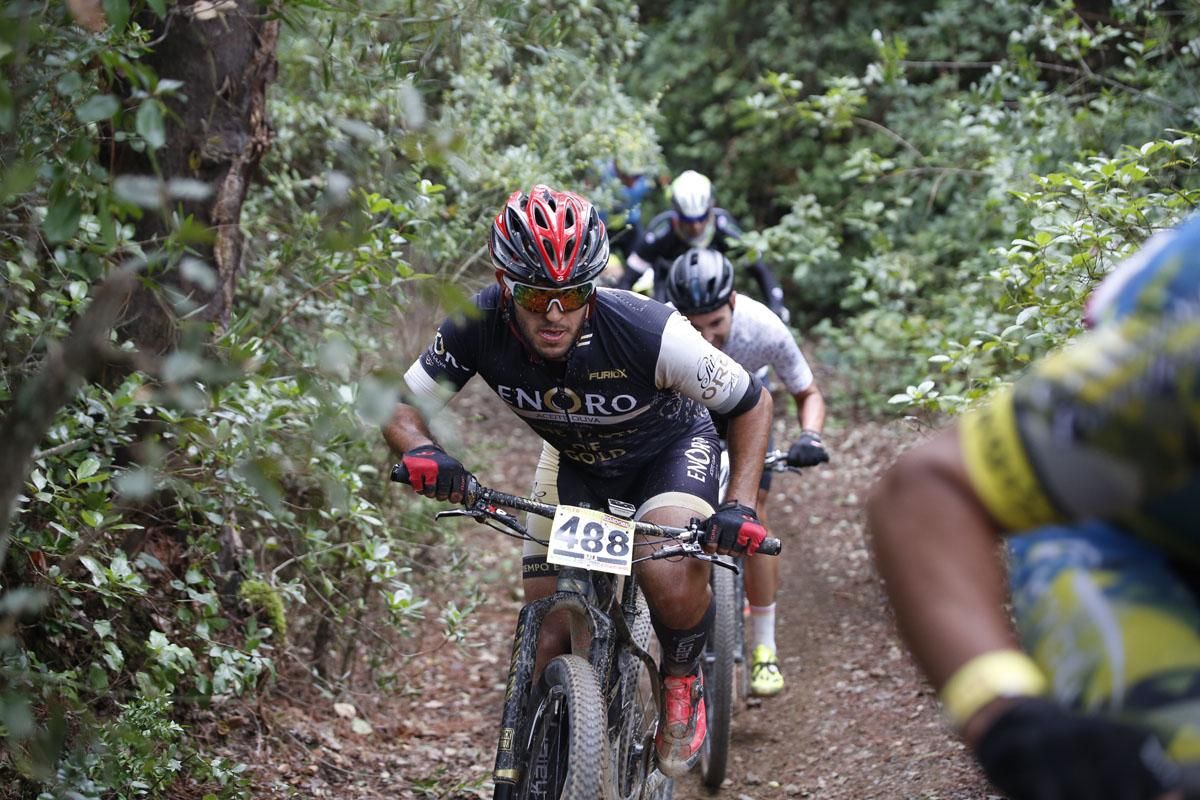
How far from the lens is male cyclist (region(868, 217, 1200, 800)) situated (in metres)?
1.43

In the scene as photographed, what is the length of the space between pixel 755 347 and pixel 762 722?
1995 millimetres

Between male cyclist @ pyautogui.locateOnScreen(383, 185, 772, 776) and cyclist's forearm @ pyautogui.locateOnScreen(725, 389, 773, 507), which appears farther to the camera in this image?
cyclist's forearm @ pyautogui.locateOnScreen(725, 389, 773, 507)

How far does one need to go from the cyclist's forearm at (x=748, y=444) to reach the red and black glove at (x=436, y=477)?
3.22ft

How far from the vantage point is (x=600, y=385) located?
413 cm

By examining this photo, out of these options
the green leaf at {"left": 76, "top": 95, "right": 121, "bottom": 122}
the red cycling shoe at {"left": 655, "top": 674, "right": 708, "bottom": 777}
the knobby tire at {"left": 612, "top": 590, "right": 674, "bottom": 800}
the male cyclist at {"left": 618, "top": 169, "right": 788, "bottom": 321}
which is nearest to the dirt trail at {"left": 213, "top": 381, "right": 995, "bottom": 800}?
the knobby tire at {"left": 612, "top": 590, "right": 674, "bottom": 800}

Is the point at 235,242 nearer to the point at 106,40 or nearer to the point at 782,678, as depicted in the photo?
the point at 106,40

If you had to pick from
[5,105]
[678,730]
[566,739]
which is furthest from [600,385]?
[5,105]

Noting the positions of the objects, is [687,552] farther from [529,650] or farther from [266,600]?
[266,600]

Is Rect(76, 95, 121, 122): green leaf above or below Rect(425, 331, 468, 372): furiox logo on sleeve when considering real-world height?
below

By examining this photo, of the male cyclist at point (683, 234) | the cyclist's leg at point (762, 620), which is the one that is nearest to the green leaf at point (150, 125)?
the cyclist's leg at point (762, 620)

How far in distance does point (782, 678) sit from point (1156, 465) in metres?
5.25

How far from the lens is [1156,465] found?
1491mm

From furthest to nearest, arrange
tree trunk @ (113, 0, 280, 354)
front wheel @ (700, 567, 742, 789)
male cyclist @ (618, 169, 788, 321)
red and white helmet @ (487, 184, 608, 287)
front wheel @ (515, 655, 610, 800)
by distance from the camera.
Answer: male cyclist @ (618, 169, 788, 321) < front wheel @ (700, 567, 742, 789) < tree trunk @ (113, 0, 280, 354) < red and white helmet @ (487, 184, 608, 287) < front wheel @ (515, 655, 610, 800)

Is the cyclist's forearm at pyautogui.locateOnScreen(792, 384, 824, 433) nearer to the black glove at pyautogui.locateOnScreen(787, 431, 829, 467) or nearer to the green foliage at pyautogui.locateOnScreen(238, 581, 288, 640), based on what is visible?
the black glove at pyautogui.locateOnScreen(787, 431, 829, 467)
